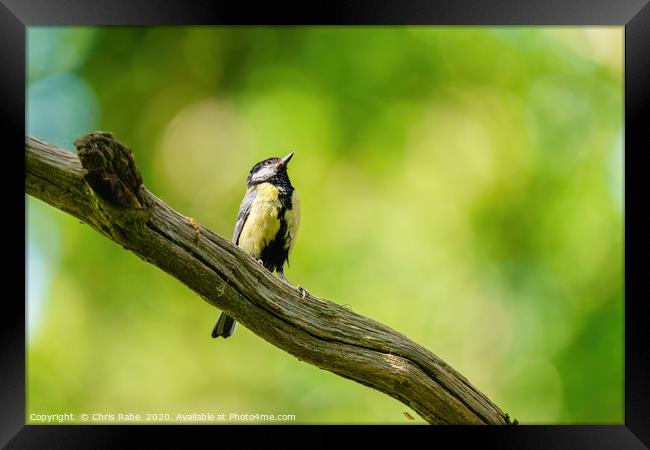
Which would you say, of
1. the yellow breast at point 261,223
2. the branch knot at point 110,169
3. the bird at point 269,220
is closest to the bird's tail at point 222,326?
the bird at point 269,220

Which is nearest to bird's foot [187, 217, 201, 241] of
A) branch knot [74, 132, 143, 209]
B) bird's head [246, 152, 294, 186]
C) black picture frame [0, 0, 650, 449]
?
branch knot [74, 132, 143, 209]

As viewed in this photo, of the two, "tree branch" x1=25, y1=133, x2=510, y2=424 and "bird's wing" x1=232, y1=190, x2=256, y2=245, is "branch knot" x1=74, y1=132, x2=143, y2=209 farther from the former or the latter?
"bird's wing" x1=232, y1=190, x2=256, y2=245

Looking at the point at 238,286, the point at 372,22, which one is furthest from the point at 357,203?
A: the point at 238,286

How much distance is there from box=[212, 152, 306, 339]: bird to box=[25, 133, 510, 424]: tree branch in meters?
1.10

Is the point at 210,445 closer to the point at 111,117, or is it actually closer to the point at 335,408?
the point at 335,408

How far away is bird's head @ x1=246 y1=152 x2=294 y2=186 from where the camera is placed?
196 inches

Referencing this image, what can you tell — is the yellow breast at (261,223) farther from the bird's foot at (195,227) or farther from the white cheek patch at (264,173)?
the bird's foot at (195,227)

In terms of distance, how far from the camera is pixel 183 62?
5660 mm

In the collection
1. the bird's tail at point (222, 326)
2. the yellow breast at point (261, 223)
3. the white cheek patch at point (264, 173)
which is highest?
the white cheek patch at point (264, 173)

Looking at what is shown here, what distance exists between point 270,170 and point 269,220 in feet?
1.54

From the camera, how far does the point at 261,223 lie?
4715 mm

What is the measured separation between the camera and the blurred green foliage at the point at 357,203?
5230 mm

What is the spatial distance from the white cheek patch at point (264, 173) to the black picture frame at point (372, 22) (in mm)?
1255

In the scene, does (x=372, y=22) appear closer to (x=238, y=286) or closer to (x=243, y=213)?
(x=243, y=213)
